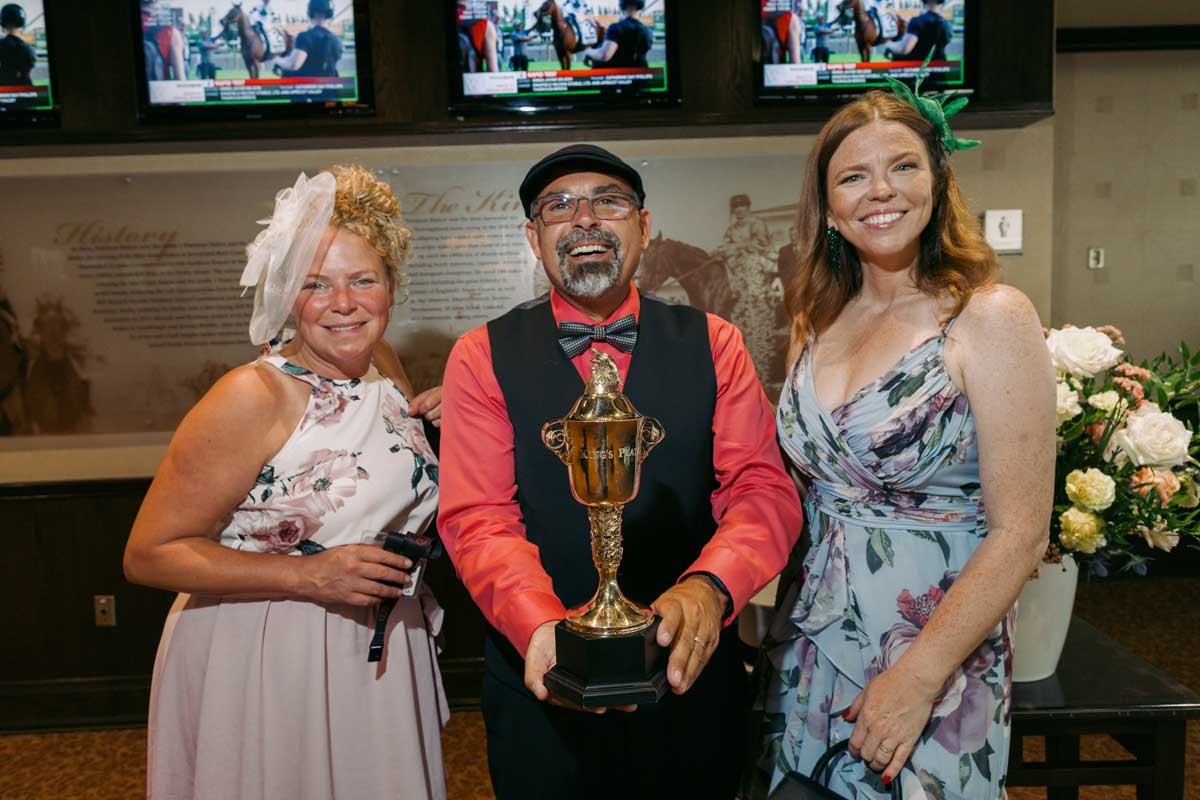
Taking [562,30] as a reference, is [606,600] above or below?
below

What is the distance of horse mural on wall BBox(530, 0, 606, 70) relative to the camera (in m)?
3.45

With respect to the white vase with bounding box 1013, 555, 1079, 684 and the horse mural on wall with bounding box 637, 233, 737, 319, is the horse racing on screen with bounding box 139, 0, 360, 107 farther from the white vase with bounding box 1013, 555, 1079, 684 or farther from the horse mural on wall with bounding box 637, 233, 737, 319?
the white vase with bounding box 1013, 555, 1079, 684

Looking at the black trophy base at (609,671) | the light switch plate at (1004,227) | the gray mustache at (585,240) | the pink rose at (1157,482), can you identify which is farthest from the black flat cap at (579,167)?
the light switch plate at (1004,227)

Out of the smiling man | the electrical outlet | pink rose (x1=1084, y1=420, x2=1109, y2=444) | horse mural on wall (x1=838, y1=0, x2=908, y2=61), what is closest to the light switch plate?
horse mural on wall (x1=838, y1=0, x2=908, y2=61)

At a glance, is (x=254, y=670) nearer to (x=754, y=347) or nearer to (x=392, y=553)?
(x=392, y=553)

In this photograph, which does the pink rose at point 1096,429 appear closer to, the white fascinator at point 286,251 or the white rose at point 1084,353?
the white rose at point 1084,353

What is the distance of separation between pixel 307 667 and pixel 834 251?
1368 mm

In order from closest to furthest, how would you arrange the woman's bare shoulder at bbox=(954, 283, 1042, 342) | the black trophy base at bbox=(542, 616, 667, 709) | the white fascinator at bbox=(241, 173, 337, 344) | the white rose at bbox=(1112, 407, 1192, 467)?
the black trophy base at bbox=(542, 616, 667, 709)
the woman's bare shoulder at bbox=(954, 283, 1042, 342)
the white rose at bbox=(1112, 407, 1192, 467)
the white fascinator at bbox=(241, 173, 337, 344)

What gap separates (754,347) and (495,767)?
235 cm

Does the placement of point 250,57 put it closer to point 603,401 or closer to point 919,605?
point 603,401

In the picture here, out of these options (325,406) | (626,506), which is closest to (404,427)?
(325,406)

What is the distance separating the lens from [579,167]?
1.76m

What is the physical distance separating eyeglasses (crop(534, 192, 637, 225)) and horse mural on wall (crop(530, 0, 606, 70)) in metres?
1.93

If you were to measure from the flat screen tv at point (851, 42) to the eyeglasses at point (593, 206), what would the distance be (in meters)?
2.00
